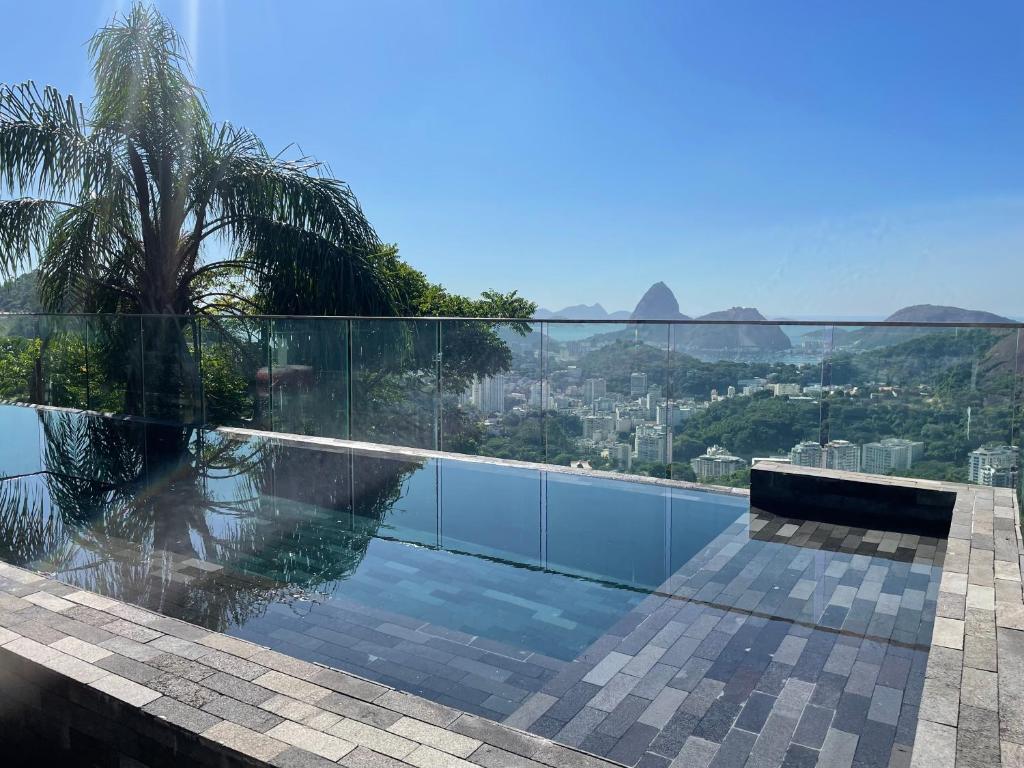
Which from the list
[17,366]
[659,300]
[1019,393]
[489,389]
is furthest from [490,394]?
[659,300]

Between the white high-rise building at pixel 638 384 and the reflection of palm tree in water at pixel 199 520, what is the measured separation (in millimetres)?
1980

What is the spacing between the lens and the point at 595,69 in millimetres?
21375

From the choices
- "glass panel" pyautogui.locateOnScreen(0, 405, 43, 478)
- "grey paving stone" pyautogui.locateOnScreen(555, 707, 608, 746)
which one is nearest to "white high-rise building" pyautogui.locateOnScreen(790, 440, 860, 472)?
"grey paving stone" pyautogui.locateOnScreen(555, 707, 608, 746)

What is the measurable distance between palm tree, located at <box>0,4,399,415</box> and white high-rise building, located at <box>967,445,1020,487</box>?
7.12m

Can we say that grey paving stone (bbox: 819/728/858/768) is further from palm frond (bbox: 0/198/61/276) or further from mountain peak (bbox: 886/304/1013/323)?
palm frond (bbox: 0/198/61/276)

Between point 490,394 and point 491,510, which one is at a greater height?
point 490,394

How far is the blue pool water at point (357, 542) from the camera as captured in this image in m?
3.30

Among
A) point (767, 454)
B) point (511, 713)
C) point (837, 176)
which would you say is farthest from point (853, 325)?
point (837, 176)

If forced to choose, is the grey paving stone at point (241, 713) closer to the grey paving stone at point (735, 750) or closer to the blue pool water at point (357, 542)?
the blue pool water at point (357, 542)

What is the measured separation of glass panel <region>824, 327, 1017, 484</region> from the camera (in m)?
5.33

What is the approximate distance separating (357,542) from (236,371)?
5.06 meters

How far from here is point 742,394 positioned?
616 cm

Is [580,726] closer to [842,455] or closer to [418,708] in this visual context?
[418,708]

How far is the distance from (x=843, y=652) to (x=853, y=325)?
3.27 m
